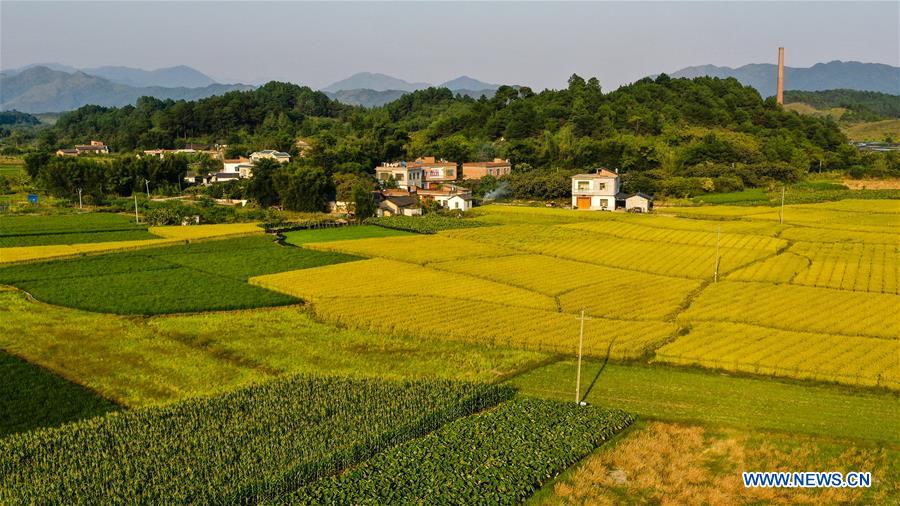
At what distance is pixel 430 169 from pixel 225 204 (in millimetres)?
28707

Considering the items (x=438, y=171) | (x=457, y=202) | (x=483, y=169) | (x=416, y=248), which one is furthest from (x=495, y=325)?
(x=438, y=171)

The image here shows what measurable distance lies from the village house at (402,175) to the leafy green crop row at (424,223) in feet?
76.8

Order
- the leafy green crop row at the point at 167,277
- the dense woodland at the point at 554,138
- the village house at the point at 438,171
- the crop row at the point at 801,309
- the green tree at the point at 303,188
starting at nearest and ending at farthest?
1. the crop row at the point at 801,309
2. the leafy green crop row at the point at 167,277
3. the green tree at the point at 303,188
4. the dense woodland at the point at 554,138
5. the village house at the point at 438,171

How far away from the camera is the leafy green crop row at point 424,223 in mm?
58562

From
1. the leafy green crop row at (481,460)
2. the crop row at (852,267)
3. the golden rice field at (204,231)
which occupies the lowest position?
the leafy green crop row at (481,460)

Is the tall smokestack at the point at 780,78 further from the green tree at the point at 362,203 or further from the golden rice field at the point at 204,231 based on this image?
the golden rice field at the point at 204,231

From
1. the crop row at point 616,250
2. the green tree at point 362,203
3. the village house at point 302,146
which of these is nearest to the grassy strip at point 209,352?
the crop row at point 616,250

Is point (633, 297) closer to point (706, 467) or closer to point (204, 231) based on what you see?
point (706, 467)

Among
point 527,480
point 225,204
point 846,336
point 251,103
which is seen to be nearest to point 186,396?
point 527,480

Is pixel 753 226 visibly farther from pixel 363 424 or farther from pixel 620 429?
pixel 363 424

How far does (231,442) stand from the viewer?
62.4ft

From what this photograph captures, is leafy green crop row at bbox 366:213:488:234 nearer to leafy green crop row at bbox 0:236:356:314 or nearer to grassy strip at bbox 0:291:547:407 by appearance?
leafy green crop row at bbox 0:236:356:314

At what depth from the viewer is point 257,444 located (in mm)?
18859

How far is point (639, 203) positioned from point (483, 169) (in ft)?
97.4
